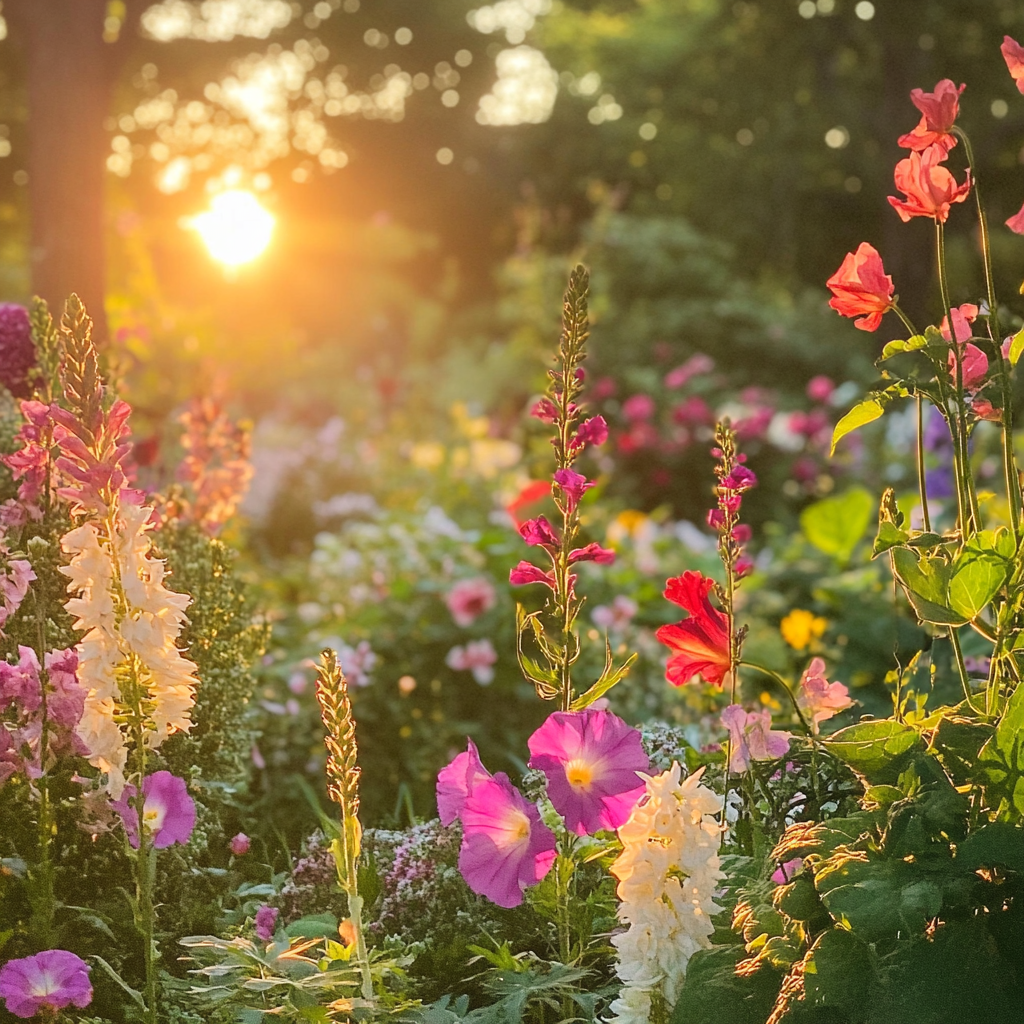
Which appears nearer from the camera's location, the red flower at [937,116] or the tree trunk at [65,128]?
the red flower at [937,116]

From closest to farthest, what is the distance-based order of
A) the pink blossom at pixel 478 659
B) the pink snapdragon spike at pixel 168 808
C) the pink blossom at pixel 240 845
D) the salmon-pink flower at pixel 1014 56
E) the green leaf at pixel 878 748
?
the green leaf at pixel 878 748 → the salmon-pink flower at pixel 1014 56 → the pink snapdragon spike at pixel 168 808 → the pink blossom at pixel 240 845 → the pink blossom at pixel 478 659

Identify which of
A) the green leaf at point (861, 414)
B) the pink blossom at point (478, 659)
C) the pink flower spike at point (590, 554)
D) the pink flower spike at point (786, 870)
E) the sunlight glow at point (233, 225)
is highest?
the sunlight glow at point (233, 225)

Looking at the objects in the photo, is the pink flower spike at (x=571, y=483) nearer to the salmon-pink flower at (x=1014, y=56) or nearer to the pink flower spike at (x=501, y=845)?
the pink flower spike at (x=501, y=845)

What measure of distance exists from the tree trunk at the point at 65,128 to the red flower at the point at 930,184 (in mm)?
5651

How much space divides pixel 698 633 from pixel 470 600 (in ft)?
7.94

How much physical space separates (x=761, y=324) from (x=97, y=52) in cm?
792

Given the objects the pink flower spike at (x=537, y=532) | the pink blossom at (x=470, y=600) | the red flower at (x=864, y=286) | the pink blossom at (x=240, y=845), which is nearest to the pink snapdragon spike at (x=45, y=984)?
the pink blossom at (x=240, y=845)

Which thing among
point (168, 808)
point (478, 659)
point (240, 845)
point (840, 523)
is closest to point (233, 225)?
point (840, 523)

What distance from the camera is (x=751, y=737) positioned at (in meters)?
1.72

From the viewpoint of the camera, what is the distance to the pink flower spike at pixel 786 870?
1.67 meters

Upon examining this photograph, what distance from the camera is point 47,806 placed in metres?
1.77

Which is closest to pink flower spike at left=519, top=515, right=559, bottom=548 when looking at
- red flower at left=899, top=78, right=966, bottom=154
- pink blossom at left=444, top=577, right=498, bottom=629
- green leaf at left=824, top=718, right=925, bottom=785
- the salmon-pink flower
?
green leaf at left=824, top=718, right=925, bottom=785

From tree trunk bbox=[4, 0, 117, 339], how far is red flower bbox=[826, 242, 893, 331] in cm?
560

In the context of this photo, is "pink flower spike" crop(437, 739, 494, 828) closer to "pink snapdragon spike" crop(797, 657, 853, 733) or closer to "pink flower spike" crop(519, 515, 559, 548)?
"pink flower spike" crop(519, 515, 559, 548)
